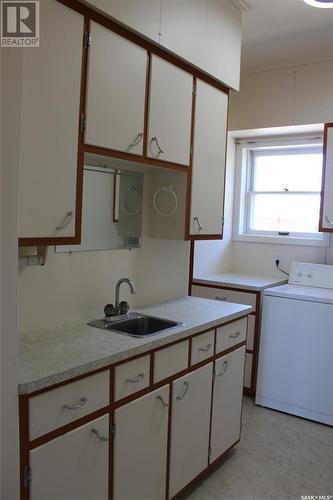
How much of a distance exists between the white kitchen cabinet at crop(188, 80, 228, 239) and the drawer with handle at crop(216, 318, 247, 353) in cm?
60

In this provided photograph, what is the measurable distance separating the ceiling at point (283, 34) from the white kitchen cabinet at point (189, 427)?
2272 millimetres

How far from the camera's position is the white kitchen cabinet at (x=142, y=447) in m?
1.80

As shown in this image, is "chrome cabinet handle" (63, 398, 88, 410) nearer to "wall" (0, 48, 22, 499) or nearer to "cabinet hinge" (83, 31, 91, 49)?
"wall" (0, 48, 22, 499)

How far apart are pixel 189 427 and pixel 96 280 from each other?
3.03 ft

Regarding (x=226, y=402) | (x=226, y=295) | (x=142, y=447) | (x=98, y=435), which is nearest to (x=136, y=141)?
(x=98, y=435)

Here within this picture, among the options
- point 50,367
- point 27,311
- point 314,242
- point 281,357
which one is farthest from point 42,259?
point 314,242

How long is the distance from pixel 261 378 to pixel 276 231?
1.45 meters

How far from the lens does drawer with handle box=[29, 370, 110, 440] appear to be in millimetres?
1431

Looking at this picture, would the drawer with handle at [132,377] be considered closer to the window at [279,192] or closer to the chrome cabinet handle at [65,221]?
the chrome cabinet handle at [65,221]

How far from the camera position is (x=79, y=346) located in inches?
70.3

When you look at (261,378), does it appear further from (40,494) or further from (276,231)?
(40,494)

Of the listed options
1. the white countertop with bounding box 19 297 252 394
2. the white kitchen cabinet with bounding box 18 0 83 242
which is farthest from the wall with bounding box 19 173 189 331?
the white kitchen cabinet with bounding box 18 0 83 242

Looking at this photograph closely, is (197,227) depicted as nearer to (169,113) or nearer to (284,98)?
(169,113)

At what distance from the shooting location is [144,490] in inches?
76.8
